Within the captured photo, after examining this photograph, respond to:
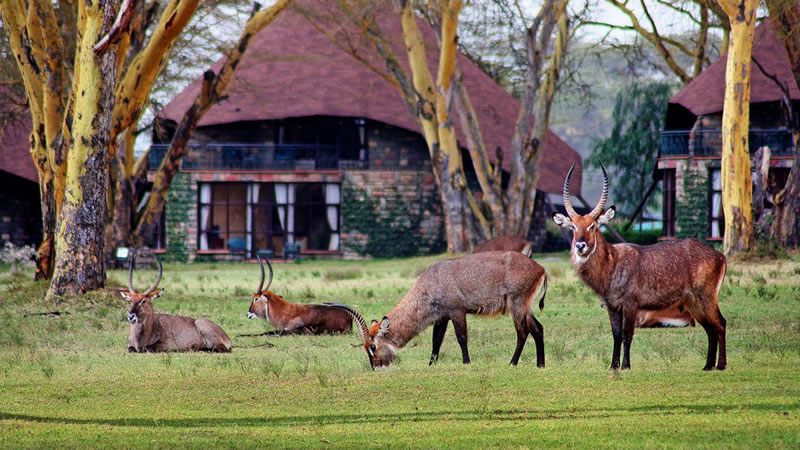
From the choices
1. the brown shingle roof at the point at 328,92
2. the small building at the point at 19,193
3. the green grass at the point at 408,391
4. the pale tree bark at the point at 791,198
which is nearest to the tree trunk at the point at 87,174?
the green grass at the point at 408,391

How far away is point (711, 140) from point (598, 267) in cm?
3241

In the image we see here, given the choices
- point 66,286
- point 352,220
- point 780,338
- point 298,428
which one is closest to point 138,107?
point 66,286

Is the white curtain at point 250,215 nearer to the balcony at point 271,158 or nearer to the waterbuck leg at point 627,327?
the balcony at point 271,158

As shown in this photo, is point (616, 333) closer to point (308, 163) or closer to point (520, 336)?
point (520, 336)

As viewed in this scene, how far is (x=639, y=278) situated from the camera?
11.4 meters

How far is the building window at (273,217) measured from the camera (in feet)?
151

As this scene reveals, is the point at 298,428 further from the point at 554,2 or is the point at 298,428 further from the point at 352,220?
the point at 352,220

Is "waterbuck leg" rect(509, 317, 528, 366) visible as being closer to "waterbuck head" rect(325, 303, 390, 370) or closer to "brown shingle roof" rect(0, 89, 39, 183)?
"waterbuck head" rect(325, 303, 390, 370)

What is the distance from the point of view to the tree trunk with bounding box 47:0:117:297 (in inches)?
792

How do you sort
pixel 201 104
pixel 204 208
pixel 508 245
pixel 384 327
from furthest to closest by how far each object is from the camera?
pixel 204 208, pixel 201 104, pixel 508 245, pixel 384 327

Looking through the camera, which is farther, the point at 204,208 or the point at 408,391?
the point at 204,208

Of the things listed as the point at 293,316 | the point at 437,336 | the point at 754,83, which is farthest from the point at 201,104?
the point at 754,83

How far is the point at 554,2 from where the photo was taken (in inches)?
1264

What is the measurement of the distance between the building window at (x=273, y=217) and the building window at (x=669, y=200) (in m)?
12.7
